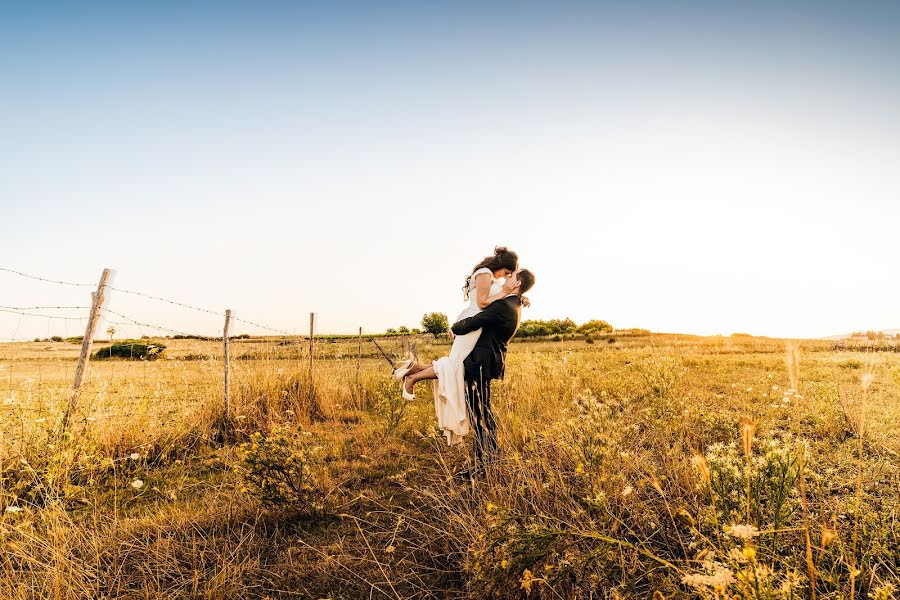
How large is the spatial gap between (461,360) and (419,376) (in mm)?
454

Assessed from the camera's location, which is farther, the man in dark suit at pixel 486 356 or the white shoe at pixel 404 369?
the white shoe at pixel 404 369


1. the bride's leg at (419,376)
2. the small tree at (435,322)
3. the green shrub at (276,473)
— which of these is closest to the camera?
the green shrub at (276,473)

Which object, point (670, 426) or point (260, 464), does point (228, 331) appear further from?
point (670, 426)

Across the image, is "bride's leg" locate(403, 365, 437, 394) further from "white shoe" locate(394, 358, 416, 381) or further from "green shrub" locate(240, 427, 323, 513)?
"green shrub" locate(240, 427, 323, 513)

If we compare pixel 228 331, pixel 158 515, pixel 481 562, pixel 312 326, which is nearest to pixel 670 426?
pixel 481 562

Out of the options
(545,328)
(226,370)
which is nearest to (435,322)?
(545,328)

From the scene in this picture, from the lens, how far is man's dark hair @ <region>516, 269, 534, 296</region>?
180 inches

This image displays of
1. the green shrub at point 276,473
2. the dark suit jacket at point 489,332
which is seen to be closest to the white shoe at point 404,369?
the dark suit jacket at point 489,332

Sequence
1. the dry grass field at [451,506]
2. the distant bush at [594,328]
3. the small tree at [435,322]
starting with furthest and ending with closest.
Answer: the small tree at [435,322] < the distant bush at [594,328] < the dry grass field at [451,506]

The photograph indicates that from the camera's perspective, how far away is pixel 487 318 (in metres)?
4.24

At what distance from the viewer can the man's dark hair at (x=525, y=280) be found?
15.0ft

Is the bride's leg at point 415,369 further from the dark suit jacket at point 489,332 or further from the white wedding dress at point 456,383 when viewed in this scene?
the dark suit jacket at point 489,332

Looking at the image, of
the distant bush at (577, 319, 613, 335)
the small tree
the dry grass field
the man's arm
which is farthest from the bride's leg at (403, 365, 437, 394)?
the small tree

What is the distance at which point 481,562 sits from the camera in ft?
7.90
